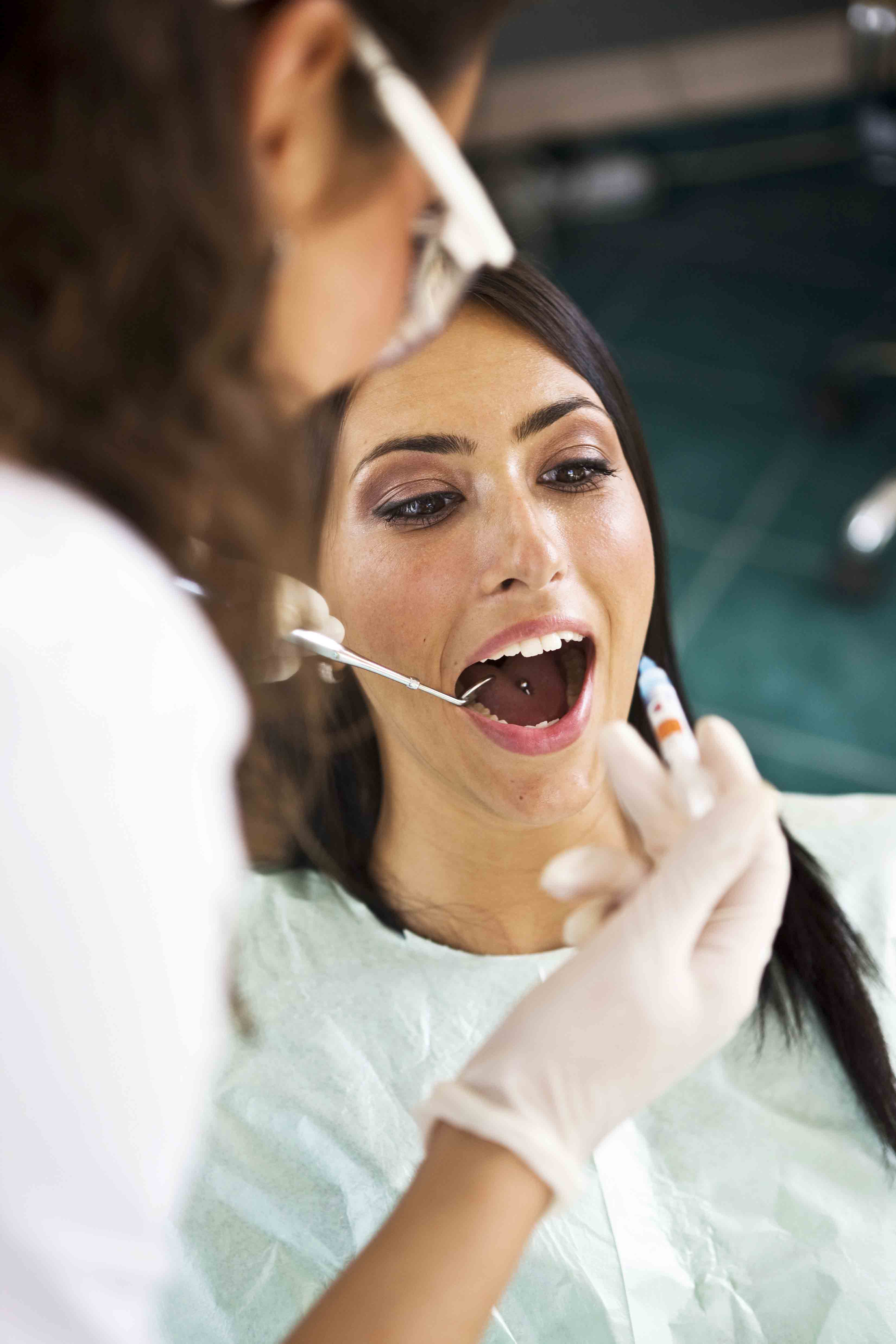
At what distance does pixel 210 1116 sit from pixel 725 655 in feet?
6.48

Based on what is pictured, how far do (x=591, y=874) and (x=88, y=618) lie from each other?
472 mm

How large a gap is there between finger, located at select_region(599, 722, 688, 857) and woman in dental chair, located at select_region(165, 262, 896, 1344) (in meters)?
0.26

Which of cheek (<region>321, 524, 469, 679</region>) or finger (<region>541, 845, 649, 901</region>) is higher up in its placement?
cheek (<region>321, 524, 469, 679</region>)

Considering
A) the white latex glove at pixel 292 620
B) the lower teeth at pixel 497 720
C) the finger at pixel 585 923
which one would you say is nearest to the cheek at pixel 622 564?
the lower teeth at pixel 497 720

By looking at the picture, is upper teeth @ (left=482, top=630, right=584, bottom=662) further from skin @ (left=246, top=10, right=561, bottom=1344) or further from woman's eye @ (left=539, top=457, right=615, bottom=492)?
skin @ (left=246, top=10, right=561, bottom=1344)

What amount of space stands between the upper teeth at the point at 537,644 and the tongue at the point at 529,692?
149mm

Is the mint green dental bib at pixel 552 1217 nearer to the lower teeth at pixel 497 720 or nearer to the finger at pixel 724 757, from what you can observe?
the lower teeth at pixel 497 720

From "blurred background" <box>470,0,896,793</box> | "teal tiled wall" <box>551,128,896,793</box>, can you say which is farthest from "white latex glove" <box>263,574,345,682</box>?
"teal tiled wall" <box>551,128,896,793</box>

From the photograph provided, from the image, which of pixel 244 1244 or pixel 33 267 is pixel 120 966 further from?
pixel 244 1244

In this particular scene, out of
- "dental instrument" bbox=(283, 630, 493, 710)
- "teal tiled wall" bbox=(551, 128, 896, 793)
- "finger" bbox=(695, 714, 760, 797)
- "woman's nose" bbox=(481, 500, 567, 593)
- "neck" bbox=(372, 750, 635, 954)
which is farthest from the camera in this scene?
"teal tiled wall" bbox=(551, 128, 896, 793)

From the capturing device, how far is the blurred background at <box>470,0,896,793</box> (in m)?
2.99

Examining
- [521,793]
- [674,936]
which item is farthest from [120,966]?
[521,793]

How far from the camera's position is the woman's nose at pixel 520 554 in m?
1.28

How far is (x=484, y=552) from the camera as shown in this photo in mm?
1292
